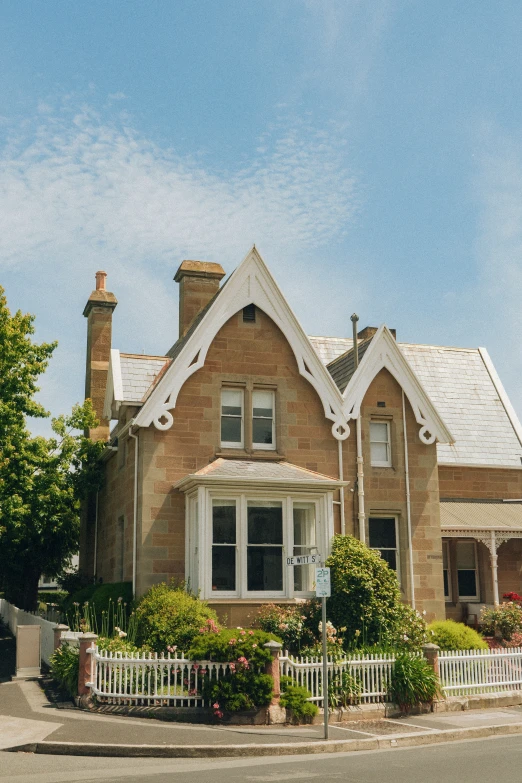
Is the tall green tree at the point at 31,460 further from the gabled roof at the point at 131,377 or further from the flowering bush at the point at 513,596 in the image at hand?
the flowering bush at the point at 513,596

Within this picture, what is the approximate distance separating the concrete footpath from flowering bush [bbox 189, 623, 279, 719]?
1.62 feet

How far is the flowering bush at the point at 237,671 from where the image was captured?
1555cm

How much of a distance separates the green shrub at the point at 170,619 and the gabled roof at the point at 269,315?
568cm

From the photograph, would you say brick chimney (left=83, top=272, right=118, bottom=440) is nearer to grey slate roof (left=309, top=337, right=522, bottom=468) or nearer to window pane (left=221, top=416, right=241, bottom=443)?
grey slate roof (left=309, top=337, right=522, bottom=468)

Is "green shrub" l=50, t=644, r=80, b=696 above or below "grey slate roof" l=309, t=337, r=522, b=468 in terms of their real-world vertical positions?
below

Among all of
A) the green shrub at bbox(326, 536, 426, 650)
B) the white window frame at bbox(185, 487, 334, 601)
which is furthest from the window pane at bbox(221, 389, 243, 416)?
the green shrub at bbox(326, 536, 426, 650)

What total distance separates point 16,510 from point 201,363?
827 centimetres

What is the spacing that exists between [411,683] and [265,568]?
16.1ft

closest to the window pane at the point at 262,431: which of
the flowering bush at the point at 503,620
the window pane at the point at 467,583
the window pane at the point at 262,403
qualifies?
the window pane at the point at 262,403

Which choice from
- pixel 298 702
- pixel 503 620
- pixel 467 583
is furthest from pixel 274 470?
pixel 467 583

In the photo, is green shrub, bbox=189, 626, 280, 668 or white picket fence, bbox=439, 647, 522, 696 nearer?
green shrub, bbox=189, 626, 280, 668

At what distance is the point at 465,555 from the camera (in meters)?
Answer: 26.9

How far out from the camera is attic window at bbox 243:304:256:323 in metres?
23.1

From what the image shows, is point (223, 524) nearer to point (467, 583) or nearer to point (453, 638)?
point (453, 638)
